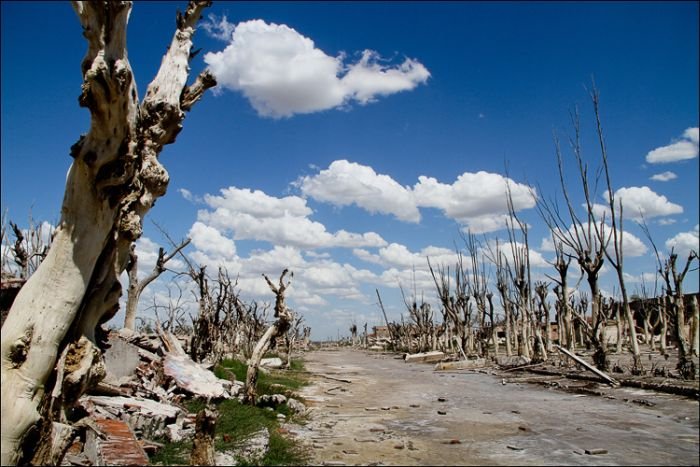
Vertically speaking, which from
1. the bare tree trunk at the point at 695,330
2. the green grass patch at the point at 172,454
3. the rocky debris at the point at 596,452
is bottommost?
the rocky debris at the point at 596,452

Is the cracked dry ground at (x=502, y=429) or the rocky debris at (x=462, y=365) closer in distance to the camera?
the cracked dry ground at (x=502, y=429)

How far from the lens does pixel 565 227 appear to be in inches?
623

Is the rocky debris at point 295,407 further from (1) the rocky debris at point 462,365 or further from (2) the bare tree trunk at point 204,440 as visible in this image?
(1) the rocky debris at point 462,365

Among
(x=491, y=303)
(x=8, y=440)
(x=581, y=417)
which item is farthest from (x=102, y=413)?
(x=491, y=303)

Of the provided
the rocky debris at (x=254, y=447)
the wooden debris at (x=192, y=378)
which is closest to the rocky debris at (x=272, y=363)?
the wooden debris at (x=192, y=378)

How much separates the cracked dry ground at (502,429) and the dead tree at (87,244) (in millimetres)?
3586

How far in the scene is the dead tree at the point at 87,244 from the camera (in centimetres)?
413

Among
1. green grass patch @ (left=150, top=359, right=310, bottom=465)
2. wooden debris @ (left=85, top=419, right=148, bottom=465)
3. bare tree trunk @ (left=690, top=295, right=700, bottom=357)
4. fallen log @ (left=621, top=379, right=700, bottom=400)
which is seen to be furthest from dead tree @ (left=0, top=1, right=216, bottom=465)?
bare tree trunk @ (left=690, top=295, right=700, bottom=357)

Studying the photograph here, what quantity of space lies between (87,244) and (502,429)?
7.24 metres

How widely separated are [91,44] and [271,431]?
6.62 meters

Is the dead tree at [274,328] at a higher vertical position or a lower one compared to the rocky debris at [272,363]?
higher

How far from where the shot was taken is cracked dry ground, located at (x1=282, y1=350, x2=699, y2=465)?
648 centimetres

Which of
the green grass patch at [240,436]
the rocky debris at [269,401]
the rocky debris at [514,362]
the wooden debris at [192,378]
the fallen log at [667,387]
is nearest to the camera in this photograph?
the green grass patch at [240,436]

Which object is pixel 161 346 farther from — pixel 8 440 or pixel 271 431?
pixel 8 440
